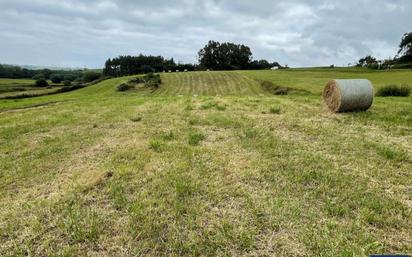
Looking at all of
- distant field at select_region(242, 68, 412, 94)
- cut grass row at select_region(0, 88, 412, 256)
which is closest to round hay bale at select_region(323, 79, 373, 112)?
cut grass row at select_region(0, 88, 412, 256)

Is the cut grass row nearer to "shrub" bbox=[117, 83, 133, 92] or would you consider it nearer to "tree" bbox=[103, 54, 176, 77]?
"shrub" bbox=[117, 83, 133, 92]

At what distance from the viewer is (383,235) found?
3.82 meters

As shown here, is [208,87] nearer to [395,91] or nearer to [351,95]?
[395,91]

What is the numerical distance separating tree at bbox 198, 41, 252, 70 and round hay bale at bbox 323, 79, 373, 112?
10206cm

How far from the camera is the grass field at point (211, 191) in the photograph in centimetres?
378

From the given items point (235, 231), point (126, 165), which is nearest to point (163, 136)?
point (126, 165)

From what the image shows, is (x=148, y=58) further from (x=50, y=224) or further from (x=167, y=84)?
(x=50, y=224)

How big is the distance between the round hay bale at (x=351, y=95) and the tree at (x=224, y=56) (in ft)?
335

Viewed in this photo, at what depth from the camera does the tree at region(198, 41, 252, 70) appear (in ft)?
372

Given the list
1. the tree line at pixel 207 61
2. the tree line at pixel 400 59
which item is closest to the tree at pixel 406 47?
the tree line at pixel 400 59

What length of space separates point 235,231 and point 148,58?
378ft

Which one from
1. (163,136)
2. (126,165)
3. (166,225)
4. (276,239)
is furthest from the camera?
(163,136)

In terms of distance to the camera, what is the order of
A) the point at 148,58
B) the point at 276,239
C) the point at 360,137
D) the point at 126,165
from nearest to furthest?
the point at 276,239 < the point at 126,165 < the point at 360,137 < the point at 148,58

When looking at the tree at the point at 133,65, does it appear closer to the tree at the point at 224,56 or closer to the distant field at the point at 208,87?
the tree at the point at 224,56
